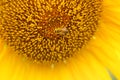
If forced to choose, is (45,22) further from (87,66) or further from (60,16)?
(87,66)

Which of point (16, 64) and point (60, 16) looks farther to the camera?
point (16, 64)

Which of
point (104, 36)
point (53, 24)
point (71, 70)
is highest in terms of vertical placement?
point (53, 24)

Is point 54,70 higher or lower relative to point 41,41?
lower

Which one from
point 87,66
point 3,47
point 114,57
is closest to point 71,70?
point 87,66

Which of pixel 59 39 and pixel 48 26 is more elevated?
pixel 48 26

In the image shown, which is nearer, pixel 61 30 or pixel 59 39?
pixel 61 30
